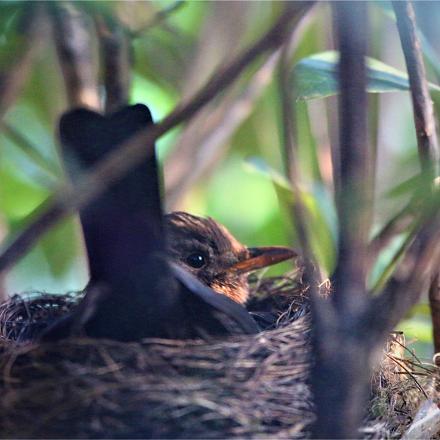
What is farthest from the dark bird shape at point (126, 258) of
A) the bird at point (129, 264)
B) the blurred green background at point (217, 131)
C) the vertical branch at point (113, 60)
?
the vertical branch at point (113, 60)

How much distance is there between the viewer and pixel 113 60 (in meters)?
1.95

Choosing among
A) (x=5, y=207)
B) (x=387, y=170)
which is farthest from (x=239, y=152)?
(x=5, y=207)

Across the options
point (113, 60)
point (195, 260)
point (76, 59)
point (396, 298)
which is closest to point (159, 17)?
point (113, 60)

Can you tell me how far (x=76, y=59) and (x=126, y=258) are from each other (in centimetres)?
107

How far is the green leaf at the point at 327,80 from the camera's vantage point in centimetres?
174

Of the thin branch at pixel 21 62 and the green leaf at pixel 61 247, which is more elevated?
the thin branch at pixel 21 62

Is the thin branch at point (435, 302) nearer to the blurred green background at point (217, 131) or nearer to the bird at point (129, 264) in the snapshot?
the blurred green background at point (217, 131)

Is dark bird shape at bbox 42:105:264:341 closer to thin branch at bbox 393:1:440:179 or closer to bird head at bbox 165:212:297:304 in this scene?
thin branch at bbox 393:1:440:179

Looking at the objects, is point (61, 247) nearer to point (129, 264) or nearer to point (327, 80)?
point (327, 80)

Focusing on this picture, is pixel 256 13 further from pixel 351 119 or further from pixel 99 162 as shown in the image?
pixel 351 119

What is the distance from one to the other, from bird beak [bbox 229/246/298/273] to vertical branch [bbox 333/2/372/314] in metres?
1.15

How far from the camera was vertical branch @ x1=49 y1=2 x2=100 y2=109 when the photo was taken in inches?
85.9

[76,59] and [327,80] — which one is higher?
[76,59]

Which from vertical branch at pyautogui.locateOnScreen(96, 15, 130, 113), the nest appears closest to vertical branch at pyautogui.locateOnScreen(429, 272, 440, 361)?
the nest
